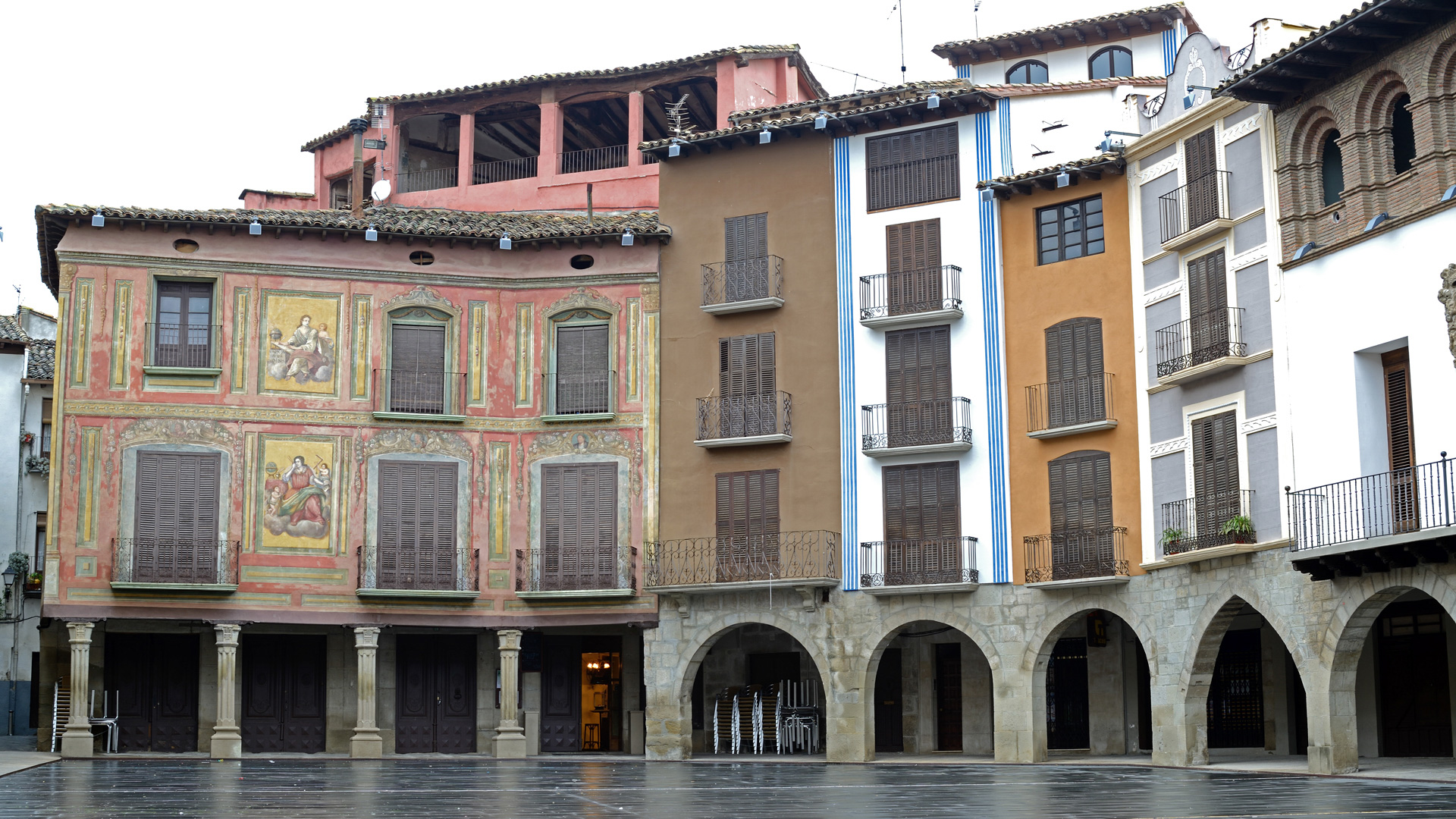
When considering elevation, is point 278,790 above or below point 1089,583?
below

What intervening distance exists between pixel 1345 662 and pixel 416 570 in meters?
19.6

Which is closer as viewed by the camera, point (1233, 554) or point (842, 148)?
point (1233, 554)

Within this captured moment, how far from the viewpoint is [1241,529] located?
3030cm

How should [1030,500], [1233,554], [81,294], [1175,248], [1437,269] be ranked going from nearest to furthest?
[1437,269] < [1233,554] < [1175,248] < [1030,500] < [81,294]

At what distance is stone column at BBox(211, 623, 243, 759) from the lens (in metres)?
36.8

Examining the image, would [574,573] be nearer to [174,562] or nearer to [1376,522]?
[174,562]

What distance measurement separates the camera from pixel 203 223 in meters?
38.3

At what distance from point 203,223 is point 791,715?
55.7 ft

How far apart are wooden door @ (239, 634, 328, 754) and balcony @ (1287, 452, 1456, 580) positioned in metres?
21.9

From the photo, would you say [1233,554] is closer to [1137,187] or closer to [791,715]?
[1137,187]

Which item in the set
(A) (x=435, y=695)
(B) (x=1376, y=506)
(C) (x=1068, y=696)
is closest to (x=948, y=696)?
(C) (x=1068, y=696)

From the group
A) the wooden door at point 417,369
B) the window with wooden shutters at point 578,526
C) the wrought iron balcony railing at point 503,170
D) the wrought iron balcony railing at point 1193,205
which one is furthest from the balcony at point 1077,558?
the wrought iron balcony railing at point 503,170

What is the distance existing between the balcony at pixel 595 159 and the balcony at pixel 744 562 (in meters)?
12.3

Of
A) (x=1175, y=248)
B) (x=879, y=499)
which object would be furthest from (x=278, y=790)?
(x=1175, y=248)
